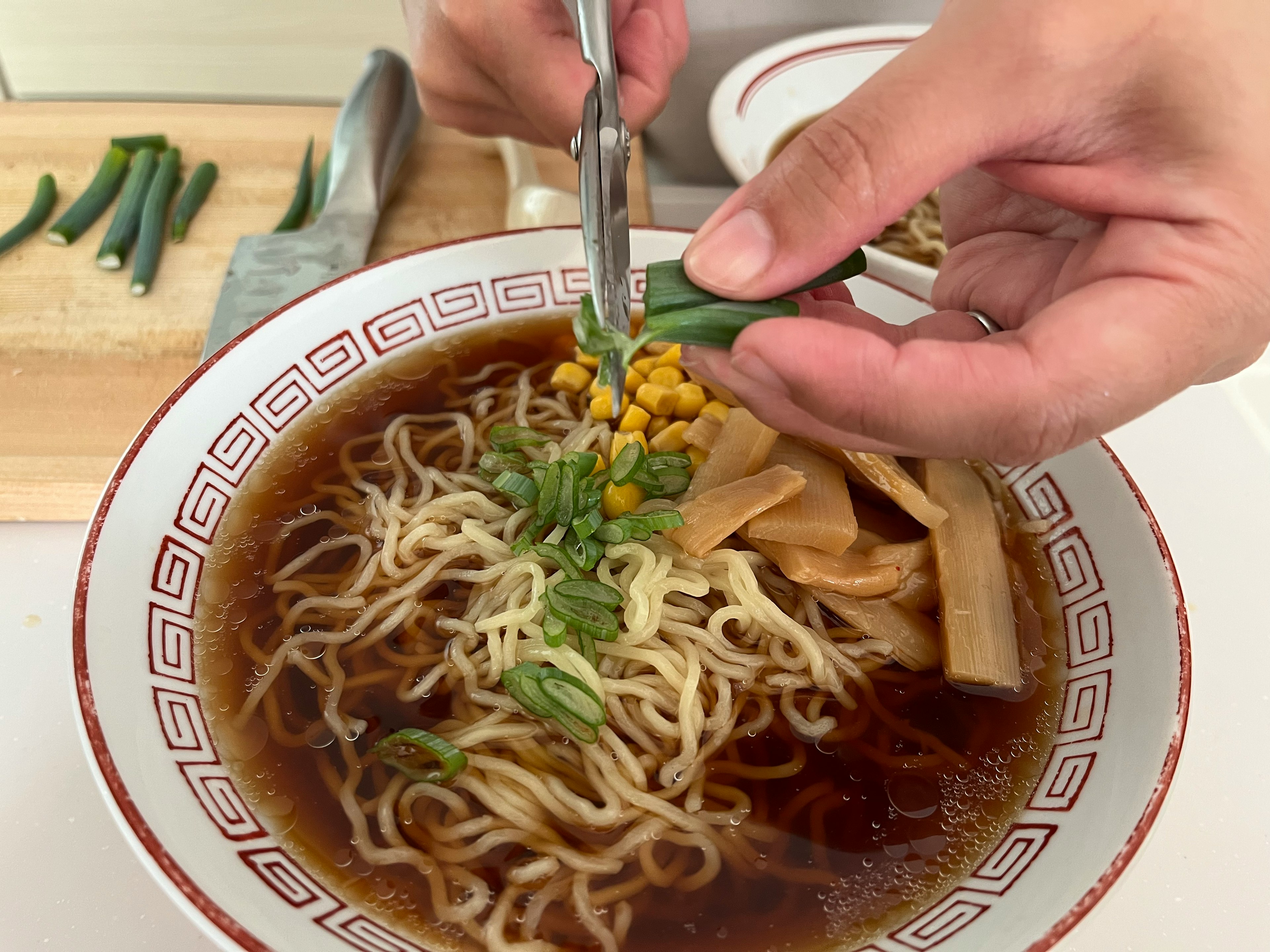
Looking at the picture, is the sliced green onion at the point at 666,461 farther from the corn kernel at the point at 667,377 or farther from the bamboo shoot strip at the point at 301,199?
the bamboo shoot strip at the point at 301,199

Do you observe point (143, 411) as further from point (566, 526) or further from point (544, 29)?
point (544, 29)

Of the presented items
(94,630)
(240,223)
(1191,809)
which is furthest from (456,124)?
(1191,809)

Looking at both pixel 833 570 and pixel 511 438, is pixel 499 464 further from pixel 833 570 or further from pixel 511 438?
pixel 833 570

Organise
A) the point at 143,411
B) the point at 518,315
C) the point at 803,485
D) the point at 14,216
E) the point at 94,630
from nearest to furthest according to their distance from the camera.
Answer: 1. the point at 94,630
2. the point at 803,485
3. the point at 143,411
4. the point at 518,315
5. the point at 14,216

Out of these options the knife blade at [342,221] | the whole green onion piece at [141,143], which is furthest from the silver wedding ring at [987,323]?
the whole green onion piece at [141,143]

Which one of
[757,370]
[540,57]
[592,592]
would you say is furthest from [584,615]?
[540,57]

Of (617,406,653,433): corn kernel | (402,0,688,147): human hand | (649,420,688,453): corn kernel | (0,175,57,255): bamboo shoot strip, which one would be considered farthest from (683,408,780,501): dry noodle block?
(0,175,57,255): bamboo shoot strip

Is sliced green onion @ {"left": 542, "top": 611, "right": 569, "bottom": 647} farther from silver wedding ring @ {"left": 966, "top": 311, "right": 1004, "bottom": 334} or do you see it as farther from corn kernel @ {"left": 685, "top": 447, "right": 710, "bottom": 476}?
silver wedding ring @ {"left": 966, "top": 311, "right": 1004, "bottom": 334}
